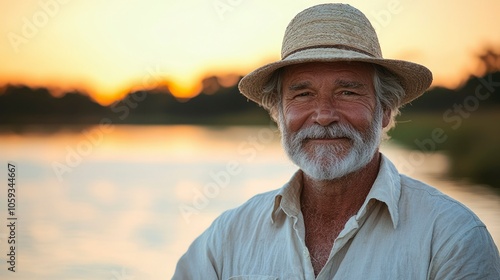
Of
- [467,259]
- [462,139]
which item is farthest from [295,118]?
[462,139]

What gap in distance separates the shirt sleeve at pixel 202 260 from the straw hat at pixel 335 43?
596mm

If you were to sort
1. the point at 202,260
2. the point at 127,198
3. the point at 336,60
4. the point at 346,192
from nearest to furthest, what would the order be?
the point at 336,60 → the point at 346,192 → the point at 202,260 → the point at 127,198

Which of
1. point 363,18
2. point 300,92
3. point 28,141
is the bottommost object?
point 300,92

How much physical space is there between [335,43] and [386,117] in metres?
0.37

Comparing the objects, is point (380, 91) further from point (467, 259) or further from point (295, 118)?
point (467, 259)

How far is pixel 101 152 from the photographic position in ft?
59.9

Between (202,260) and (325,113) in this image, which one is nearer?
(325,113)

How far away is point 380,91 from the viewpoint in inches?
122

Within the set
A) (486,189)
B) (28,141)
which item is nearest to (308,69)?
(486,189)

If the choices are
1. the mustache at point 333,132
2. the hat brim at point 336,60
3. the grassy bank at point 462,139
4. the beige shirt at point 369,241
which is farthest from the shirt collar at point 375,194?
the grassy bank at point 462,139

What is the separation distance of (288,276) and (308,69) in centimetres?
67

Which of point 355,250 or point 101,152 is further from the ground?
point 101,152

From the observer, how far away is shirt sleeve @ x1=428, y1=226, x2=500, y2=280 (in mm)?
2652

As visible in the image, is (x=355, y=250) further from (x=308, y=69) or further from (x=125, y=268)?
(x=125, y=268)
